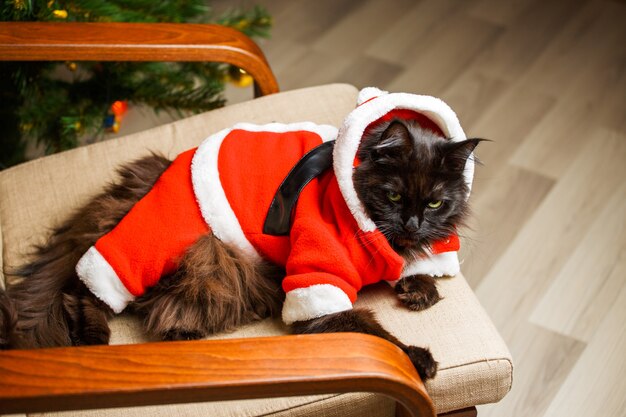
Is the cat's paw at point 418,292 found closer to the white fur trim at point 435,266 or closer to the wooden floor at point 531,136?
the white fur trim at point 435,266

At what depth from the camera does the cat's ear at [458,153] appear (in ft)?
4.02

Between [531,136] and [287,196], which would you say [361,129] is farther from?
[531,136]

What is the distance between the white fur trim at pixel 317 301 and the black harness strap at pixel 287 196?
0.14 meters

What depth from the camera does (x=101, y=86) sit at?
82.0 inches

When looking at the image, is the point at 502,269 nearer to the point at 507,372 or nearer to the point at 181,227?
the point at 507,372

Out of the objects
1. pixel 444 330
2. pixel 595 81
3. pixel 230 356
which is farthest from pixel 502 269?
pixel 230 356

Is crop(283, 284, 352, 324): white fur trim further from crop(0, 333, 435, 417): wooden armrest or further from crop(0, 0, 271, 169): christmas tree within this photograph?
crop(0, 0, 271, 169): christmas tree

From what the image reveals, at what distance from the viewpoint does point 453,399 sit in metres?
1.27

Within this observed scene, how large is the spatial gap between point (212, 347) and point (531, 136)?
5.90ft

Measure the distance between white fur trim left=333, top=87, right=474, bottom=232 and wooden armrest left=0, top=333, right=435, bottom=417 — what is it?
0.30 m

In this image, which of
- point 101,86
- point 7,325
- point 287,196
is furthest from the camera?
point 101,86

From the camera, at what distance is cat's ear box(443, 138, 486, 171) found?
4.02ft

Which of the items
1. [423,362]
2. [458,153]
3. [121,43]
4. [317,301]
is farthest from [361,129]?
[121,43]

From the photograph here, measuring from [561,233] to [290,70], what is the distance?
122cm
